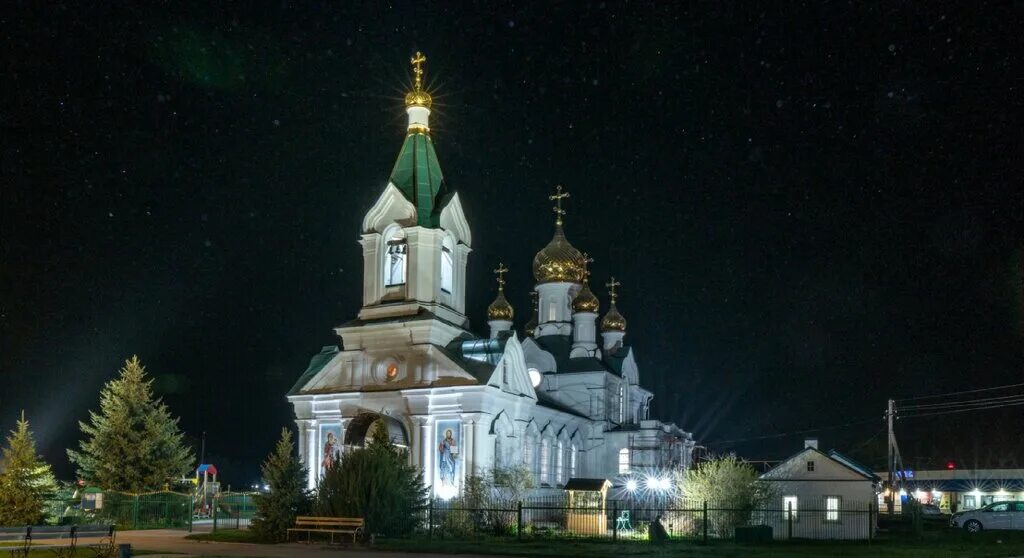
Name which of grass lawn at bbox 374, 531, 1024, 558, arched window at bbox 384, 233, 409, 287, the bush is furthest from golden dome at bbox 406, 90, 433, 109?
grass lawn at bbox 374, 531, 1024, 558

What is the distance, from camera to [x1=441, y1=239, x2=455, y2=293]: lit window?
39.5 meters

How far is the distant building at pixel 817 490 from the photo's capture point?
3428 centimetres

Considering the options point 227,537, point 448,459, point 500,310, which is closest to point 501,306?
point 500,310

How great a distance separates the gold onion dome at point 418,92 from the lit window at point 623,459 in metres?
20.5

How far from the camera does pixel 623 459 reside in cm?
5116

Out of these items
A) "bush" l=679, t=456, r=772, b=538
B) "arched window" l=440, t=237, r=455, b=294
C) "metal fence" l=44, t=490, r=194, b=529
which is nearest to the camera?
"bush" l=679, t=456, r=772, b=538

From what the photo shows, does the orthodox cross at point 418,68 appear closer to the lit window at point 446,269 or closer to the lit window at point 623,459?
the lit window at point 446,269

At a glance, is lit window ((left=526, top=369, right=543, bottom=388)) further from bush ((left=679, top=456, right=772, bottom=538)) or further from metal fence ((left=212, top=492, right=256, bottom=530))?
bush ((left=679, top=456, right=772, bottom=538))

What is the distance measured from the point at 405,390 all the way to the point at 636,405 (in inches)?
960

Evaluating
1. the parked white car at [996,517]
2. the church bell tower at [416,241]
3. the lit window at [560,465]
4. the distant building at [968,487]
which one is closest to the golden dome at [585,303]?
the lit window at [560,465]

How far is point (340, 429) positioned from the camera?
125ft

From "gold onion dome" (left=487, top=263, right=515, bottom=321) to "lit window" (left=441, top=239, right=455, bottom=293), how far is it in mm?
14856

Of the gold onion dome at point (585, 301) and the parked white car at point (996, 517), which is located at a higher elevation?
the gold onion dome at point (585, 301)

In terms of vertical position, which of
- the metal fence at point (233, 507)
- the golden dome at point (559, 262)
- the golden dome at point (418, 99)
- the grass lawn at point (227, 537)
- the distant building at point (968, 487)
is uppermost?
the golden dome at point (418, 99)
